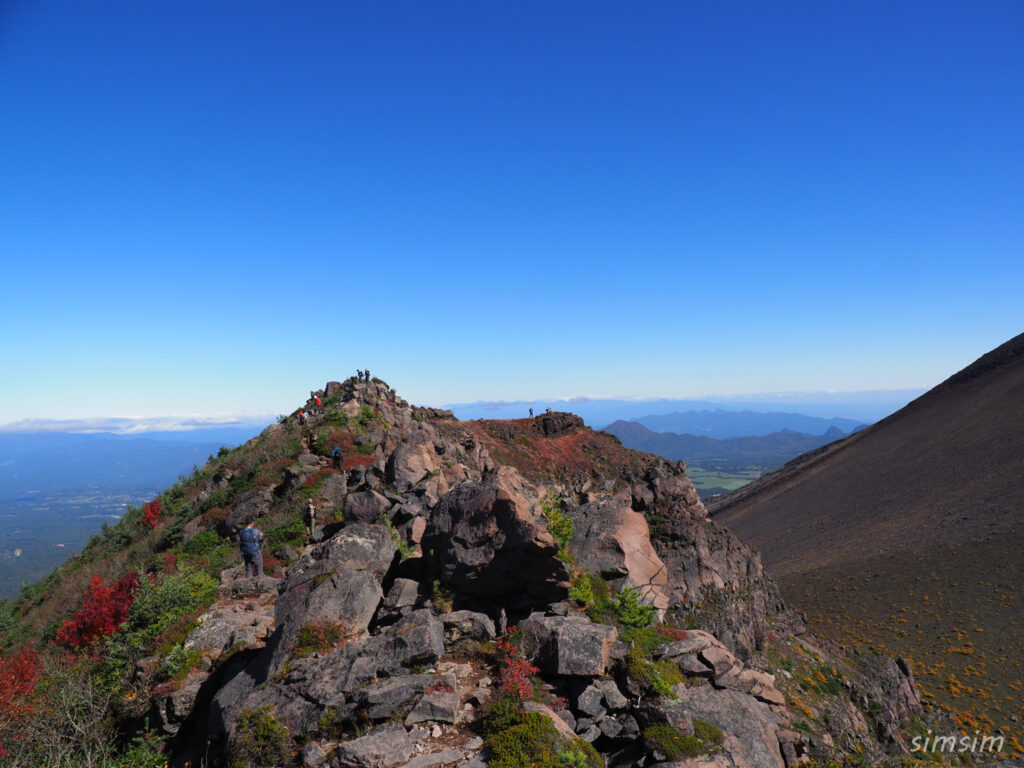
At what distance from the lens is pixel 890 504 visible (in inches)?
2594

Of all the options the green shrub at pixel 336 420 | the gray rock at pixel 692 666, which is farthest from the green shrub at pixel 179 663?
the green shrub at pixel 336 420

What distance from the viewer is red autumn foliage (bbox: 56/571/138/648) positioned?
15305 millimetres

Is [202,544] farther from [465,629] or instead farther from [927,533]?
[927,533]

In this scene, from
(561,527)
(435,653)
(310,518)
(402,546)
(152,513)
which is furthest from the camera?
(152,513)

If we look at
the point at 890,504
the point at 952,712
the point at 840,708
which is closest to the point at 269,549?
the point at 840,708

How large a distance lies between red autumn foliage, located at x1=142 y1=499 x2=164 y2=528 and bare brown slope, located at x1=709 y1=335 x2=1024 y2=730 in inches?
1861

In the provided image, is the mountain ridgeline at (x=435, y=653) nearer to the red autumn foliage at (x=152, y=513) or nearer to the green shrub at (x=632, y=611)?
the green shrub at (x=632, y=611)

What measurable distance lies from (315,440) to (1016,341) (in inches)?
5779

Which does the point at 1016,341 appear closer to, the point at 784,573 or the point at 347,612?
the point at 784,573

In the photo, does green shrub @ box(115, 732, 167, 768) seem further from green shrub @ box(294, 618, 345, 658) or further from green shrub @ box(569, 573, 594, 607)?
green shrub @ box(569, 573, 594, 607)

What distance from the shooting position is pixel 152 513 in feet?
98.5

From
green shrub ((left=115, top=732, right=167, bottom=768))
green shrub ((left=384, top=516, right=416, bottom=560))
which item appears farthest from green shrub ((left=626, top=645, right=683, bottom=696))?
green shrub ((left=115, top=732, right=167, bottom=768))

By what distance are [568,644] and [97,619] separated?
Answer: 15.7 m

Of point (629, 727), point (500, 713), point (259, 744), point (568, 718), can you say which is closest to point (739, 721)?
point (629, 727)
